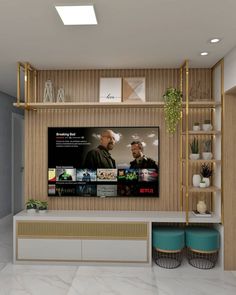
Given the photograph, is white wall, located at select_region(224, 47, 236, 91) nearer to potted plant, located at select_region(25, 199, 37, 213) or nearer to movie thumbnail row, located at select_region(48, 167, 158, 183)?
movie thumbnail row, located at select_region(48, 167, 158, 183)

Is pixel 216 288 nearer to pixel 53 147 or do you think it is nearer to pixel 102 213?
pixel 102 213

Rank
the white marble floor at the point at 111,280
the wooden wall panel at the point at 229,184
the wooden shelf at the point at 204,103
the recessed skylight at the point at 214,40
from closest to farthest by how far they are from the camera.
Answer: the recessed skylight at the point at 214,40
the white marble floor at the point at 111,280
the wooden wall panel at the point at 229,184
the wooden shelf at the point at 204,103

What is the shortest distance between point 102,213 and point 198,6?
8.73 ft

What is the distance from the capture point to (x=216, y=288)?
3.00 meters

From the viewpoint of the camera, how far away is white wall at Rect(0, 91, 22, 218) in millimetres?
5301

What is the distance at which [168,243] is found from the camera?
345cm

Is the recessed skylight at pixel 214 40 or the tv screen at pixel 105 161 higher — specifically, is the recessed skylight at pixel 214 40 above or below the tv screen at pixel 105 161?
above

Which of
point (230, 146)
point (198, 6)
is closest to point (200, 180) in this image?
point (230, 146)

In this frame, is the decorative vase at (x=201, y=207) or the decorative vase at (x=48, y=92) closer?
the decorative vase at (x=201, y=207)

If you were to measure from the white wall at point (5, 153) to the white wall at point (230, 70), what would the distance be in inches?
157

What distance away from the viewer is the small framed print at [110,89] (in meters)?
3.77

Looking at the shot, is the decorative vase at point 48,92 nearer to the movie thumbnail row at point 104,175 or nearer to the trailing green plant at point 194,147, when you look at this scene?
the movie thumbnail row at point 104,175

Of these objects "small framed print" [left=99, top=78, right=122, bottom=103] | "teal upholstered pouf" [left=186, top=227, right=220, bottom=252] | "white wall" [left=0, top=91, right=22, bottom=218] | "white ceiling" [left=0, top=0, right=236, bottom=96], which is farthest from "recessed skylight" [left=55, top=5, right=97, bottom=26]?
"white wall" [left=0, top=91, right=22, bottom=218]

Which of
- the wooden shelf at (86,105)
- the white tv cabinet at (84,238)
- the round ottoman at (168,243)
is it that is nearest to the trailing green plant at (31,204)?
the white tv cabinet at (84,238)
